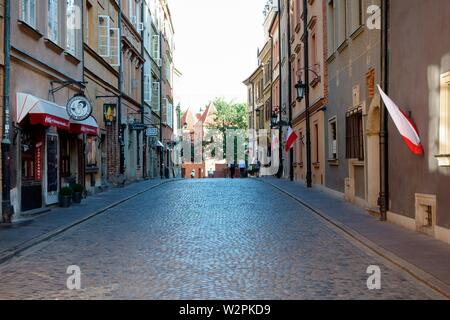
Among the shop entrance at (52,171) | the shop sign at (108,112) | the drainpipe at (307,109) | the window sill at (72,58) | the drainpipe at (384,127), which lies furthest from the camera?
the drainpipe at (307,109)

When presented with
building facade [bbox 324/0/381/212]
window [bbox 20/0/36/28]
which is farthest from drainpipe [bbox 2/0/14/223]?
building facade [bbox 324/0/381/212]

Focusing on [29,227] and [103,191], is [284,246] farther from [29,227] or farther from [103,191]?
[103,191]

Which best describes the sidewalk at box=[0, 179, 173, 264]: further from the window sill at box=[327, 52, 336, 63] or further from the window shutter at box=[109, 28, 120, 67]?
the window shutter at box=[109, 28, 120, 67]

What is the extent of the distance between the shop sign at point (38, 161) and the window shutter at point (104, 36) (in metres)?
9.19

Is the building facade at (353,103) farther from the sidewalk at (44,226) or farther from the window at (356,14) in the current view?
the sidewalk at (44,226)

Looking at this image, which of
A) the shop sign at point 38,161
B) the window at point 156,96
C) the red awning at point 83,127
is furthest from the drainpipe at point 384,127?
the window at point 156,96

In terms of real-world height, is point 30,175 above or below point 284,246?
above

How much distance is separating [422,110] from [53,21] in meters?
11.3

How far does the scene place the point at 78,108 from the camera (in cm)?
1784

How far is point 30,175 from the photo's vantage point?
16.6 m

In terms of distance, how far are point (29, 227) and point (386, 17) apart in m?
8.84

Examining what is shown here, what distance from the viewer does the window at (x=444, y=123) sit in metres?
10.5

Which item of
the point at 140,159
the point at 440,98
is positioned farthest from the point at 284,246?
the point at 140,159

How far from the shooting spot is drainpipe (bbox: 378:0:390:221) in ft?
45.4
